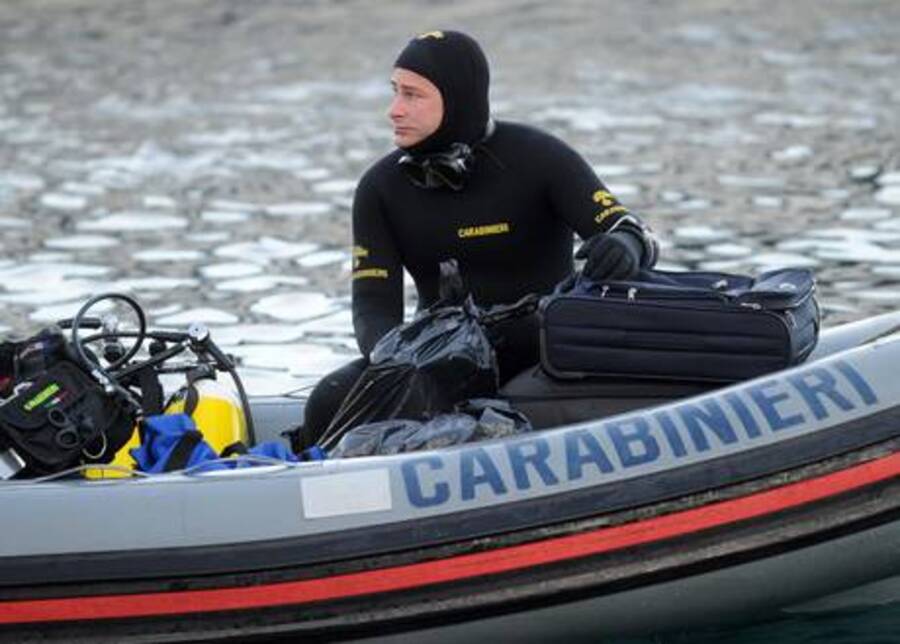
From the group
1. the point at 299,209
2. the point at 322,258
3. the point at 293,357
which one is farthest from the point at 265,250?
the point at 293,357

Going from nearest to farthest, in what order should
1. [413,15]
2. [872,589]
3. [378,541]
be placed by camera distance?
1. [378,541]
2. [872,589]
3. [413,15]

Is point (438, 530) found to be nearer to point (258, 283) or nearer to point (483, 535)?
point (483, 535)

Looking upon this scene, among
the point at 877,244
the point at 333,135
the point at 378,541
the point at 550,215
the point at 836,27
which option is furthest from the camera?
the point at 836,27

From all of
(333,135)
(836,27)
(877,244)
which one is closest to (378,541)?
(877,244)

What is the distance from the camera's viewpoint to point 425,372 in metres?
5.97

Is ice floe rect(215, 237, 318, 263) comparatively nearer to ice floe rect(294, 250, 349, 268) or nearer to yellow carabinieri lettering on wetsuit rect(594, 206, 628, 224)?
ice floe rect(294, 250, 349, 268)

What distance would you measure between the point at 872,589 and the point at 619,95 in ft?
36.5

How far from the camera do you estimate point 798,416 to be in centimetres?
552

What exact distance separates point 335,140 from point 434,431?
9522 mm

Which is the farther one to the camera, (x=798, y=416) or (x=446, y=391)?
(x=446, y=391)

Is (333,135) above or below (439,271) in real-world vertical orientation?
below

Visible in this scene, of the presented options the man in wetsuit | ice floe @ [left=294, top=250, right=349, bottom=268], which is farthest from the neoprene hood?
ice floe @ [left=294, top=250, right=349, bottom=268]

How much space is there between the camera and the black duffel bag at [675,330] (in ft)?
18.8

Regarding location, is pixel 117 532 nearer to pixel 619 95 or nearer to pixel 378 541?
pixel 378 541
